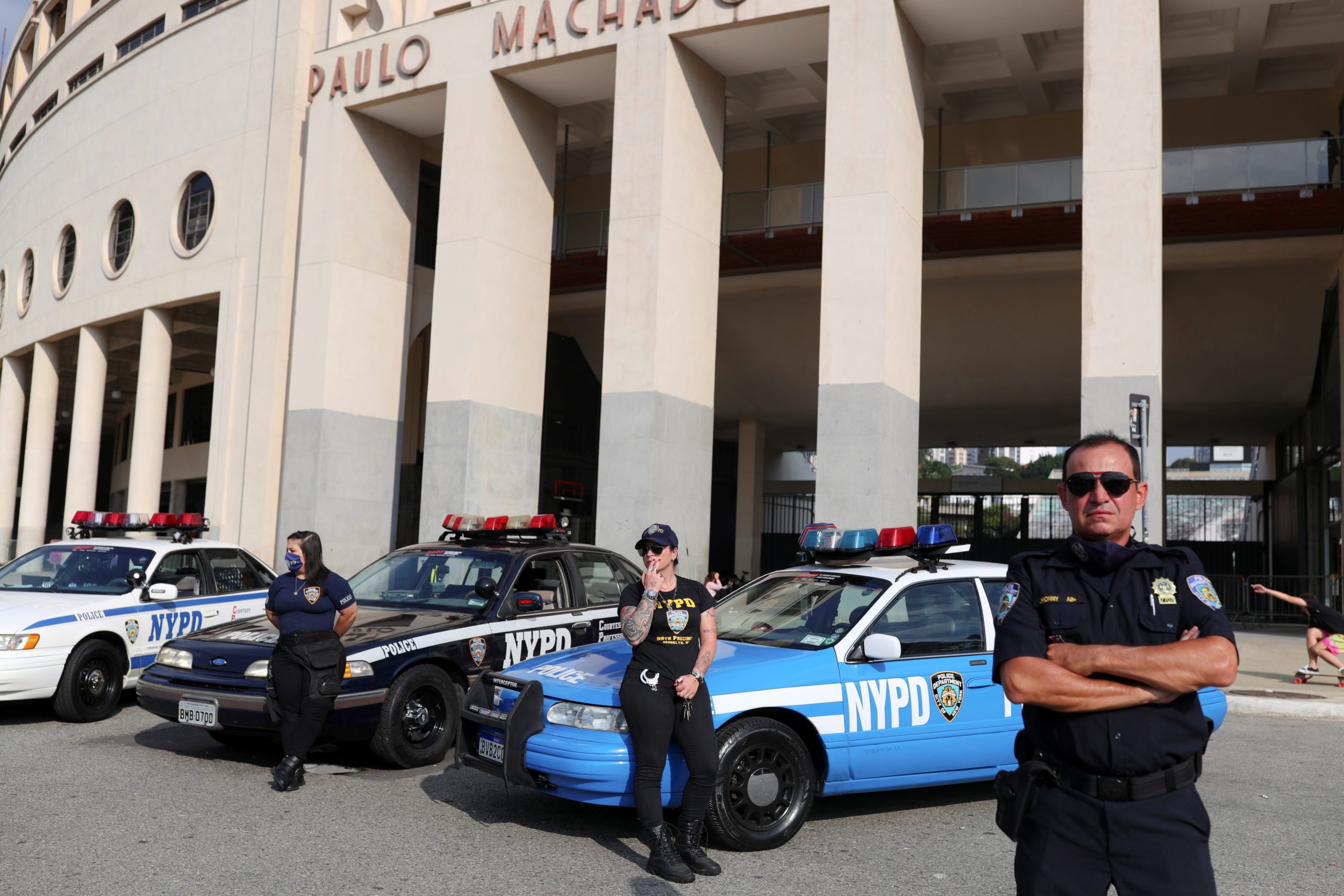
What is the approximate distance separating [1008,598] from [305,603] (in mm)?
5083

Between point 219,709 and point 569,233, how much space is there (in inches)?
687

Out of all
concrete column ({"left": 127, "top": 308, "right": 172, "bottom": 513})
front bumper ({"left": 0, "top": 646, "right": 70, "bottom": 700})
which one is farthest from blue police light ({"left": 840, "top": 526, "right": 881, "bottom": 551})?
concrete column ({"left": 127, "top": 308, "right": 172, "bottom": 513})

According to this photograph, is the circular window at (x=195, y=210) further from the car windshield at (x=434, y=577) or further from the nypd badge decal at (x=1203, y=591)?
→ the nypd badge decal at (x=1203, y=591)

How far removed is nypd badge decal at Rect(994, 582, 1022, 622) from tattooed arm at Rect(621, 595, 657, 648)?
2621mm

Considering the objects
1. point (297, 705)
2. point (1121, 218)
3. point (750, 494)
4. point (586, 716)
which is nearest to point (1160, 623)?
point (586, 716)

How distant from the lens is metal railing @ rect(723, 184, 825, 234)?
21.0 m

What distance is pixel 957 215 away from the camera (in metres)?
20.1

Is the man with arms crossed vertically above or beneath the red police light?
beneath

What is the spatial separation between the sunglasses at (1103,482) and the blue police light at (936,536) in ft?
12.0

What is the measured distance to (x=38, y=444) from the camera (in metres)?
34.3

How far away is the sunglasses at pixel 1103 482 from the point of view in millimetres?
3176

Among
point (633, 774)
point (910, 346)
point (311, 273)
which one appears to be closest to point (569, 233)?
point (311, 273)

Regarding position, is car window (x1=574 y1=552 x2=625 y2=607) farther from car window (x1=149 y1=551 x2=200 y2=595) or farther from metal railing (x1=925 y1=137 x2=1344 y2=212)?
metal railing (x1=925 y1=137 x2=1344 y2=212)

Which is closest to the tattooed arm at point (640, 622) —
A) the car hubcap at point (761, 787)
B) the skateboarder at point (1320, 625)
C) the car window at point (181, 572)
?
the car hubcap at point (761, 787)
